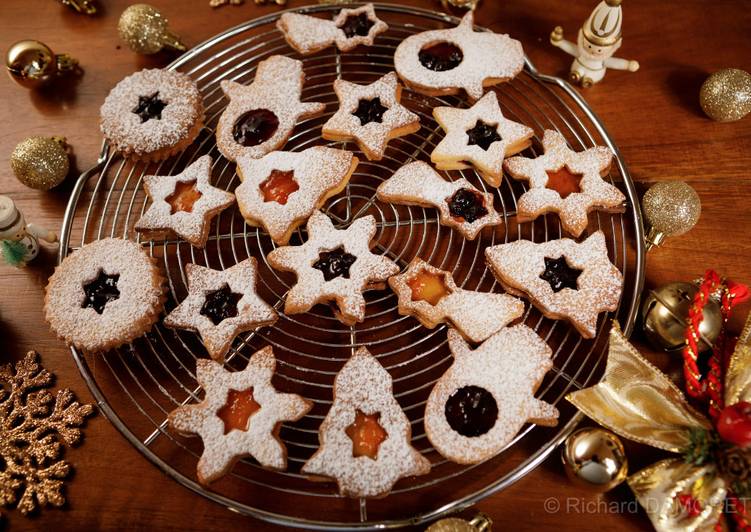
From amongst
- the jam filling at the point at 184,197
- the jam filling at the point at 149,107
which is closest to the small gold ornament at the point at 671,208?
the jam filling at the point at 184,197

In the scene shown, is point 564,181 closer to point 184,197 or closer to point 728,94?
point 728,94

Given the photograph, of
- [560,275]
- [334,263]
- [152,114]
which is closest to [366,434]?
[334,263]

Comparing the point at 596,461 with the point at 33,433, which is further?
the point at 33,433

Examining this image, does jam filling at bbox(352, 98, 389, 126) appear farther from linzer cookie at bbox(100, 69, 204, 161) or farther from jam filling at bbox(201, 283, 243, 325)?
jam filling at bbox(201, 283, 243, 325)

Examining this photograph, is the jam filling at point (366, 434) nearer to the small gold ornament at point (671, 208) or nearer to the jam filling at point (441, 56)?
the small gold ornament at point (671, 208)

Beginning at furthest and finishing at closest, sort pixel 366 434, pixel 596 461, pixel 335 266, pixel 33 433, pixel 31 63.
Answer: pixel 31 63 < pixel 335 266 < pixel 33 433 < pixel 366 434 < pixel 596 461

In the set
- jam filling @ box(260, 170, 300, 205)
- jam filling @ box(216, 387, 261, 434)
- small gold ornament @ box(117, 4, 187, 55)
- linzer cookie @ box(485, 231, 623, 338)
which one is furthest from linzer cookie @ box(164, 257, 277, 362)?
small gold ornament @ box(117, 4, 187, 55)
